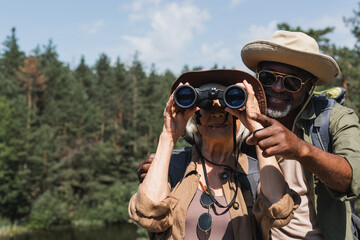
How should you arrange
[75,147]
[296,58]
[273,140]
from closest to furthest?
[273,140] → [296,58] → [75,147]

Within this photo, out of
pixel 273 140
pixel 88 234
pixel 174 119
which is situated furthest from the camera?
pixel 88 234

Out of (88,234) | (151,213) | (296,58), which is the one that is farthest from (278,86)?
(88,234)

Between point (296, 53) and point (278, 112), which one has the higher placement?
point (296, 53)

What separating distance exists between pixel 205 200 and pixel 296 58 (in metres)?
1.03

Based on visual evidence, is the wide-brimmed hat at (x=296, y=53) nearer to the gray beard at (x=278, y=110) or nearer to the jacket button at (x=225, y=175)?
the gray beard at (x=278, y=110)

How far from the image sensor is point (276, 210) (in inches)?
74.4

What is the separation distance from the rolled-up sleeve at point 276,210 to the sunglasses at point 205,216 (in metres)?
0.25

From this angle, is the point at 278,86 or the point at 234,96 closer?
the point at 234,96

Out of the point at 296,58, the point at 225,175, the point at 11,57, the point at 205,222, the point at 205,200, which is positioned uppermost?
the point at 11,57

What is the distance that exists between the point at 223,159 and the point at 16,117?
103 ft

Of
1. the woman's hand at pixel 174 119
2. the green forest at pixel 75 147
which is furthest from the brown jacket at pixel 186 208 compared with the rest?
the green forest at pixel 75 147

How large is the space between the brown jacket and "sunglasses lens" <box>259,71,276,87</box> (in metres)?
0.57

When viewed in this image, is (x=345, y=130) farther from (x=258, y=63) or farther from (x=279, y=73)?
(x=258, y=63)

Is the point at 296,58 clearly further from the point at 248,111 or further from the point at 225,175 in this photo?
the point at 225,175
